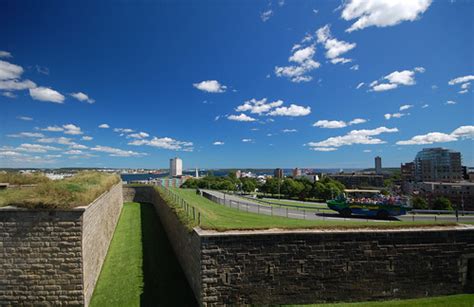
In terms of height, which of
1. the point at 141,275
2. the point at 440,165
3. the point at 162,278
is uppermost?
the point at 440,165

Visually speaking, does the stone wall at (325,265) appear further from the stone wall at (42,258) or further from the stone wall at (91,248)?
the stone wall at (42,258)

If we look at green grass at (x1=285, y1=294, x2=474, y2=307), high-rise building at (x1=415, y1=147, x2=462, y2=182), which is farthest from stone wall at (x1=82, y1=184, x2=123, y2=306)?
high-rise building at (x1=415, y1=147, x2=462, y2=182)

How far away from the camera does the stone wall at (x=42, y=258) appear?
781 cm

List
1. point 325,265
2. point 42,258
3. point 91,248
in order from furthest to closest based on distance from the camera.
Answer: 1. point 91,248
2. point 325,265
3. point 42,258

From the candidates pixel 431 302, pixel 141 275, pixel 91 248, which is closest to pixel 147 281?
pixel 141 275

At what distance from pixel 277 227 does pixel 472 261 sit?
335 inches

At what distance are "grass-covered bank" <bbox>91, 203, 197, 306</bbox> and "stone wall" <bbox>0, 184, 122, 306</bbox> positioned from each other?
55.3 inches

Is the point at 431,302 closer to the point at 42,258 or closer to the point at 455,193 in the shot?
the point at 42,258

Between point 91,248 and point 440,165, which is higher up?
point 440,165

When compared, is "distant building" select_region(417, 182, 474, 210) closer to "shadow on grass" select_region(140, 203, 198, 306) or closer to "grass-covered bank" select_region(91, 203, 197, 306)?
"shadow on grass" select_region(140, 203, 198, 306)

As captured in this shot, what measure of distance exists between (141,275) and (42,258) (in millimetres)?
3780

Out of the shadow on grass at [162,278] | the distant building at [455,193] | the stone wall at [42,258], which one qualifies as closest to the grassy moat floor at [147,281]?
the shadow on grass at [162,278]

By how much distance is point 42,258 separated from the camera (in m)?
7.88

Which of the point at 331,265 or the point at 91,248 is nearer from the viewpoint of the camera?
the point at 331,265
